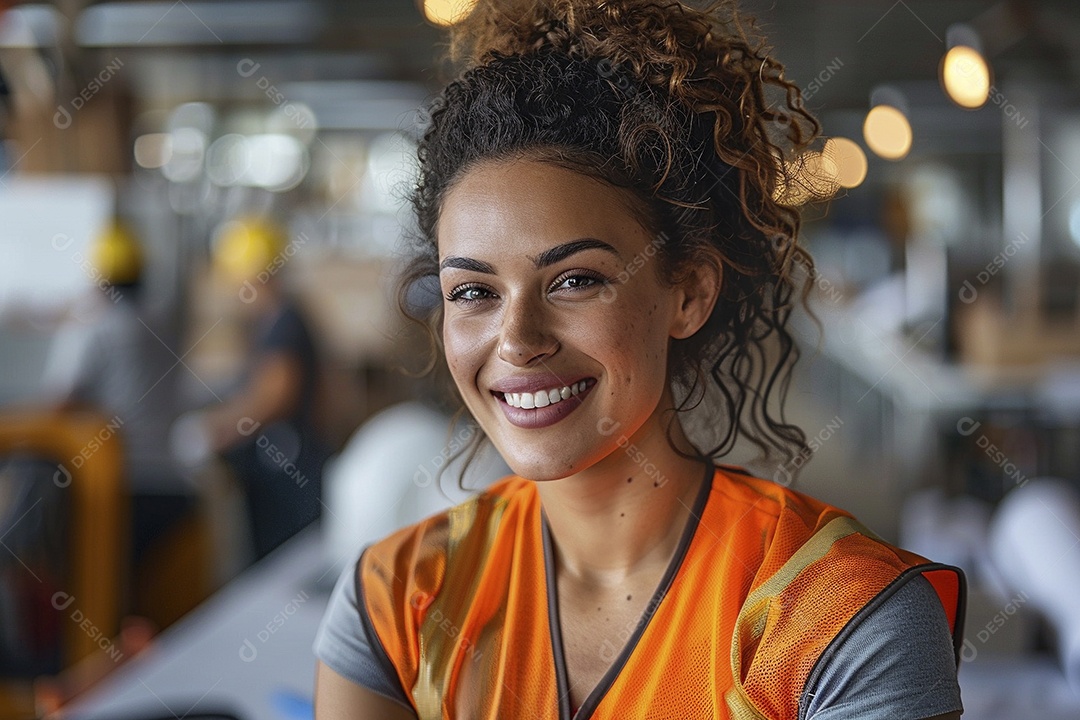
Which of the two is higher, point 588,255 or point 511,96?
point 511,96

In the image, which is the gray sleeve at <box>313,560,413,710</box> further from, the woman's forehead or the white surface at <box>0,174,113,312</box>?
the white surface at <box>0,174,113,312</box>

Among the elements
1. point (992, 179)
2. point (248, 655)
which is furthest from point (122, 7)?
point (992, 179)

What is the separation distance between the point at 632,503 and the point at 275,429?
317 cm

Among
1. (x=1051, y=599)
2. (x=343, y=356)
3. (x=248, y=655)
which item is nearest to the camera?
(x=1051, y=599)

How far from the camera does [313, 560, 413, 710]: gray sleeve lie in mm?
1071

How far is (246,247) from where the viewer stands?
5.39 meters

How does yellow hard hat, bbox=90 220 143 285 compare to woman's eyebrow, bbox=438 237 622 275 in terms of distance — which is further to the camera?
yellow hard hat, bbox=90 220 143 285

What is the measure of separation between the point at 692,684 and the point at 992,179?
11.6 metres

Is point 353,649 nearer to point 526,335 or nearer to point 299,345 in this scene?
point 526,335

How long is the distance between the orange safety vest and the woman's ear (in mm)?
157

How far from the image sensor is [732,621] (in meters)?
0.95

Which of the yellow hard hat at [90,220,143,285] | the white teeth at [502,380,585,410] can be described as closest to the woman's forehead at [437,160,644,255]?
the white teeth at [502,380,585,410]

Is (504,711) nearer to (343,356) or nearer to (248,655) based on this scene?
(248,655)

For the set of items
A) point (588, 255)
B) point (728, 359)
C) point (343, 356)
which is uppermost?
point (343, 356)
